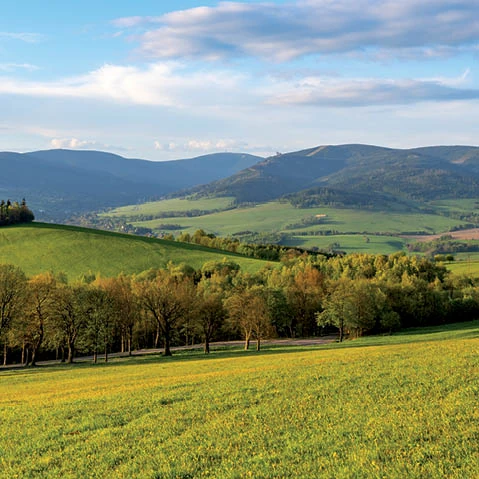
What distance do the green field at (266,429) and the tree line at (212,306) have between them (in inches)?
1757

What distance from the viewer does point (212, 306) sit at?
8344cm

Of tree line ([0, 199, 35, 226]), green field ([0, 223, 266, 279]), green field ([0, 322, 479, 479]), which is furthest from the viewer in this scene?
tree line ([0, 199, 35, 226])

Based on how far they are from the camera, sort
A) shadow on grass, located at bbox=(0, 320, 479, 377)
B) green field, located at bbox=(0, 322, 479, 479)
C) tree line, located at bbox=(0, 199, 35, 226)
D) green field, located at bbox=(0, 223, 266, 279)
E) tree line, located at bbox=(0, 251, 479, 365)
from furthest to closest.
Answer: tree line, located at bbox=(0, 199, 35, 226) → green field, located at bbox=(0, 223, 266, 279) → tree line, located at bbox=(0, 251, 479, 365) → shadow on grass, located at bbox=(0, 320, 479, 377) → green field, located at bbox=(0, 322, 479, 479)

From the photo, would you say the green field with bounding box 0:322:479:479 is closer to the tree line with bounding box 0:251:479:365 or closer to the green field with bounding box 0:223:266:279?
the tree line with bounding box 0:251:479:365

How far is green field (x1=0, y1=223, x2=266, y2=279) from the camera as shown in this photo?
138875 millimetres

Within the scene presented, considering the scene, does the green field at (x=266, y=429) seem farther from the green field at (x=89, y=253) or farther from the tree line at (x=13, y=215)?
the tree line at (x=13, y=215)

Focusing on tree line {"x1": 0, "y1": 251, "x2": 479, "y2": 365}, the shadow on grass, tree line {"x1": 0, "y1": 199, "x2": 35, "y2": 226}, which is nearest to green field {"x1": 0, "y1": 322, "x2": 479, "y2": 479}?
the shadow on grass

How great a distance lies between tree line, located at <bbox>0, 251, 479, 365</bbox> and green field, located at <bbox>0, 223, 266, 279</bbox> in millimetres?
10902

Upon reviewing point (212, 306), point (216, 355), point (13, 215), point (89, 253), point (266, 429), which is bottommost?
point (216, 355)

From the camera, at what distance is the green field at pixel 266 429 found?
15102mm

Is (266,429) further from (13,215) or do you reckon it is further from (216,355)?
(13,215)

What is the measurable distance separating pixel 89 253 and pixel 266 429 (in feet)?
455

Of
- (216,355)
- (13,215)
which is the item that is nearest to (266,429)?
(216,355)

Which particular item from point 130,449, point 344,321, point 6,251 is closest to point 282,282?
point 344,321
